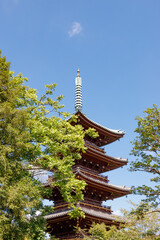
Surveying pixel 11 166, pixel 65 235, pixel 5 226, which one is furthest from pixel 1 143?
pixel 65 235

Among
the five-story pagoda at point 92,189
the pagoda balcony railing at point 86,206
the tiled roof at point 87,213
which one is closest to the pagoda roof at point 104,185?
the five-story pagoda at point 92,189

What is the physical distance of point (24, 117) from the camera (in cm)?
1300

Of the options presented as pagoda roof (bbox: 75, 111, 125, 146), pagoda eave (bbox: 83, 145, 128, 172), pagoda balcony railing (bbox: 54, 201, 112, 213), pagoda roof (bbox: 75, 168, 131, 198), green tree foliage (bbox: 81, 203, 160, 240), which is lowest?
green tree foliage (bbox: 81, 203, 160, 240)

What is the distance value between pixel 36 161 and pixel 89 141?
1208 centimetres

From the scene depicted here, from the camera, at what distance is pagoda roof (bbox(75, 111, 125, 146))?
2486 cm

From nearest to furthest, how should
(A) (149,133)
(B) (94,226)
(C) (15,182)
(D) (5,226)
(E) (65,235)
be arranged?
(D) (5,226), (C) (15,182), (A) (149,133), (B) (94,226), (E) (65,235)

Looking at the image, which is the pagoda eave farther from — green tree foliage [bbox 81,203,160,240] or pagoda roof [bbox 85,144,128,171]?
green tree foliage [bbox 81,203,160,240]

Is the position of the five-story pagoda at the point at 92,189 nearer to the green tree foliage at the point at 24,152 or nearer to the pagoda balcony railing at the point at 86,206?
the pagoda balcony railing at the point at 86,206

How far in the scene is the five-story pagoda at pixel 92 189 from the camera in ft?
70.3

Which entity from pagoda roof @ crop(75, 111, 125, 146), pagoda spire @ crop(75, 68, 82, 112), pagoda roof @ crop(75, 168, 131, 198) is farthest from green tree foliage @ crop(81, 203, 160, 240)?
pagoda spire @ crop(75, 68, 82, 112)

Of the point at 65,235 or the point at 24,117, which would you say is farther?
the point at 65,235

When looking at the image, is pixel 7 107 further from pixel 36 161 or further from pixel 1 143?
pixel 36 161

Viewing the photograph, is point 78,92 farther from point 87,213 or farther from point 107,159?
point 87,213

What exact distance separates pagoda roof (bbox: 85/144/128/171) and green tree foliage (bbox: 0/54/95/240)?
851 centimetres
